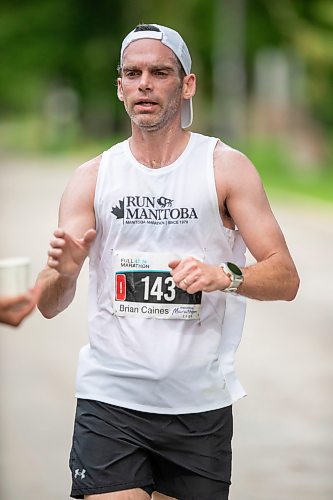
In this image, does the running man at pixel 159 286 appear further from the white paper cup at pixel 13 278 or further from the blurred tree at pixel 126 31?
the blurred tree at pixel 126 31

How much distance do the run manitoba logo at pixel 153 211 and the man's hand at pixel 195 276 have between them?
0.28 metres

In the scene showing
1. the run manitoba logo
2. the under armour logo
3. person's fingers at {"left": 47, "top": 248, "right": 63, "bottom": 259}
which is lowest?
the under armour logo

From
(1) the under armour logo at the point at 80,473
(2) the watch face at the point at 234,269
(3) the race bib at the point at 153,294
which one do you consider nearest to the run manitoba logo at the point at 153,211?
(3) the race bib at the point at 153,294

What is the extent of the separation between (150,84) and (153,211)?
1.25 ft

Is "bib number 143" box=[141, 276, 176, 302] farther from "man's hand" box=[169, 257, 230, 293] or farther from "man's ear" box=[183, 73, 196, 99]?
"man's ear" box=[183, 73, 196, 99]

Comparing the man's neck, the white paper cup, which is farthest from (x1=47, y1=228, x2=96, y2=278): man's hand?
Result: the man's neck

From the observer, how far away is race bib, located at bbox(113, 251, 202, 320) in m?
4.60

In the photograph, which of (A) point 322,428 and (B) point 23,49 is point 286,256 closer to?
(A) point 322,428

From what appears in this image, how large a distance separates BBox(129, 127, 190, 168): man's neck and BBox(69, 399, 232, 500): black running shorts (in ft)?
2.51

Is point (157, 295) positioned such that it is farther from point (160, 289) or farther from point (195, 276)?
point (195, 276)

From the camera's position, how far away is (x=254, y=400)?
31.3ft

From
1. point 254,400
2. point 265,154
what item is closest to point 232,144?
point 265,154

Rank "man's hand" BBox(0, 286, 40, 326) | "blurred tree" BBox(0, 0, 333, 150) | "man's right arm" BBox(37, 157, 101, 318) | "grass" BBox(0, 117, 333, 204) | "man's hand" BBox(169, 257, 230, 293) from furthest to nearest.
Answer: "blurred tree" BBox(0, 0, 333, 150) < "grass" BBox(0, 117, 333, 204) < "man's right arm" BBox(37, 157, 101, 318) < "man's hand" BBox(169, 257, 230, 293) < "man's hand" BBox(0, 286, 40, 326)

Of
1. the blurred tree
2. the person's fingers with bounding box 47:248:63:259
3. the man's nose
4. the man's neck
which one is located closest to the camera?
the person's fingers with bounding box 47:248:63:259
